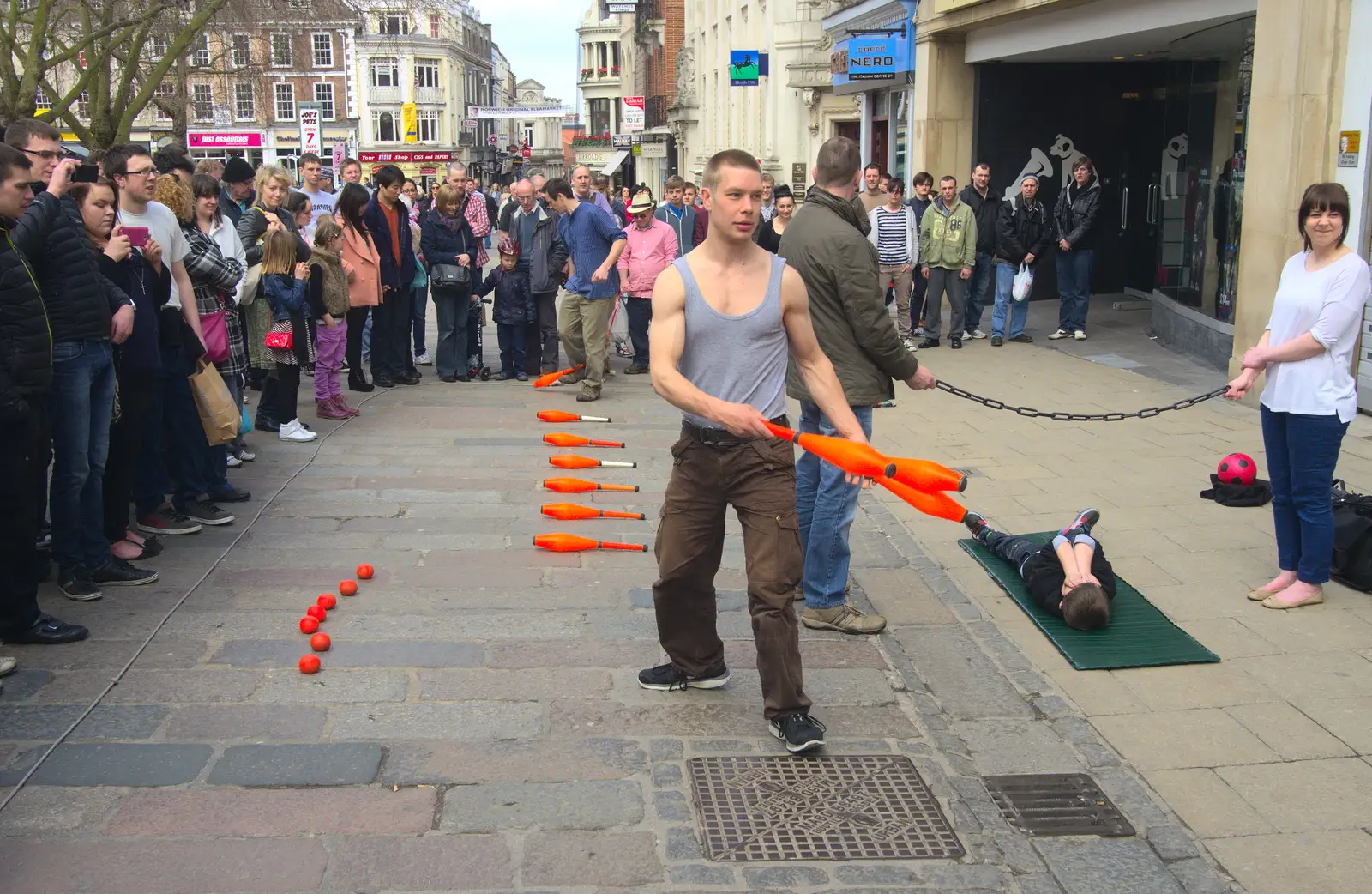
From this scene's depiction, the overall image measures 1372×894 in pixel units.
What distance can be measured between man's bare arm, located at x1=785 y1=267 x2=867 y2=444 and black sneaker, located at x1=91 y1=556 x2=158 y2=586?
11.0ft

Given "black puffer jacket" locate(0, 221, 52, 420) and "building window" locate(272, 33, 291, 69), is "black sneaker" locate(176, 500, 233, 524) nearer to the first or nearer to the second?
"black puffer jacket" locate(0, 221, 52, 420)

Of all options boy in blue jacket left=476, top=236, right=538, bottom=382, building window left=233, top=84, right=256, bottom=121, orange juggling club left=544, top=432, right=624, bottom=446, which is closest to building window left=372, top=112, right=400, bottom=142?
building window left=233, top=84, right=256, bottom=121

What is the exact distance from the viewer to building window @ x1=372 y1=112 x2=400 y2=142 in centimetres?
8969

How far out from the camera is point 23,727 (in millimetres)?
4688

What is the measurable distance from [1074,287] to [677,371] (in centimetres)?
1162

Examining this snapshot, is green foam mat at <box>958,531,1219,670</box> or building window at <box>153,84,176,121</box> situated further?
building window at <box>153,84,176,121</box>

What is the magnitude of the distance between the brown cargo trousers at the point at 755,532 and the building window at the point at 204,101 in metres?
72.0

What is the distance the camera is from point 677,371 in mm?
4480

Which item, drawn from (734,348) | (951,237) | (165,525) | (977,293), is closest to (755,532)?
(734,348)

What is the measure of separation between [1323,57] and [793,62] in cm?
2009

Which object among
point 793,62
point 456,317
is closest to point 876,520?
point 456,317

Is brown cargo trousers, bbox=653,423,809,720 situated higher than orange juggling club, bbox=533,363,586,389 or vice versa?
Result: brown cargo trousers, bbox=653,423,809,720

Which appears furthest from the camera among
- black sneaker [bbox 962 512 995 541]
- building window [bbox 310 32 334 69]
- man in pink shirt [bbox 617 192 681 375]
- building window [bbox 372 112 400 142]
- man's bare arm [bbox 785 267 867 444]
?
building window [bbox 372 112 400 142]

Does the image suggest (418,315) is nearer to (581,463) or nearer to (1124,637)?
(581,463)
